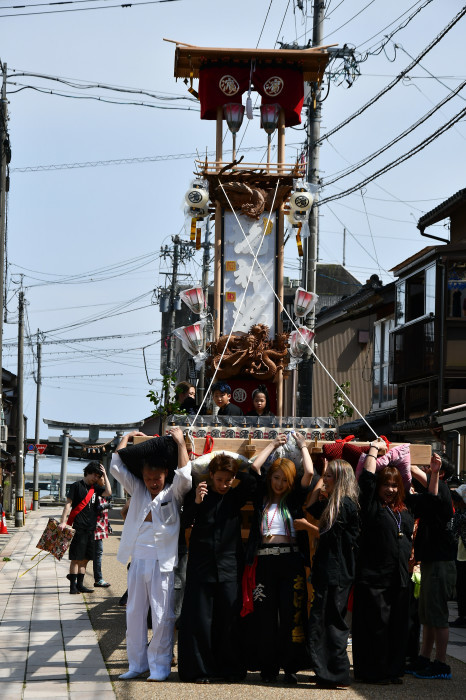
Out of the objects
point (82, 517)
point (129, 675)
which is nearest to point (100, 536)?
point (82, 517)

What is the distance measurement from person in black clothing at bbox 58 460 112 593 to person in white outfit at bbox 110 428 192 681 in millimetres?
5900

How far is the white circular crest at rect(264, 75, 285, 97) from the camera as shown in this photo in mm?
14898

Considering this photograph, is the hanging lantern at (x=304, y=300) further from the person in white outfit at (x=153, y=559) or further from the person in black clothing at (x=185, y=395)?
the person in white outfit at (x=153, y=559)

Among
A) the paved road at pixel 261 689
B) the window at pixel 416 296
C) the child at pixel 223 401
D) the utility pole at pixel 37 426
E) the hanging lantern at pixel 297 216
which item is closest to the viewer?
the paved road at pixel 261 689

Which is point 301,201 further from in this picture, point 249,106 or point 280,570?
point 280,570

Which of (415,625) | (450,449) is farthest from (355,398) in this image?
(415,625)

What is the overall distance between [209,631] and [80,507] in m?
6.71

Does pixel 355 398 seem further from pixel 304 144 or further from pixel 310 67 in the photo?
pixel 310 67

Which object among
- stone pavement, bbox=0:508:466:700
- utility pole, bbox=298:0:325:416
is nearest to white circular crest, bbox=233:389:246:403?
utility pole, bbox=298:0:325:416

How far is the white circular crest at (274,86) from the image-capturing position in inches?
587

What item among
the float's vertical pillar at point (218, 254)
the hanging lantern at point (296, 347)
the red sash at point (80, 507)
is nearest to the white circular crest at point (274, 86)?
the float's vertical pillar at point (218, 254)

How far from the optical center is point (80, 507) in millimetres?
14453

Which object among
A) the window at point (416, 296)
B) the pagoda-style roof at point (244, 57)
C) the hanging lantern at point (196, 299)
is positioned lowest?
the hanging lantern at point (196, 299)

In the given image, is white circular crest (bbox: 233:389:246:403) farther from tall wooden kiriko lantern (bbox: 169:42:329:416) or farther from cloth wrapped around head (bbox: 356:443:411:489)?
cloth wrapped around head (bbox: 356:443:411:489)
